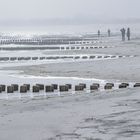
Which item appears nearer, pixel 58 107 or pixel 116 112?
pixel 116 112

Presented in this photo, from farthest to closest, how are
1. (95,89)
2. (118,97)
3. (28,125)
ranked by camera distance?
(95,89), (118,97), (28,125)

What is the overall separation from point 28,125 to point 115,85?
873 cm

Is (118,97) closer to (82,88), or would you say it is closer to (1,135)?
(82,88)

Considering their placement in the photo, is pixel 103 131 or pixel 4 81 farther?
pixel 4 81

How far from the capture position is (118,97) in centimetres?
1391

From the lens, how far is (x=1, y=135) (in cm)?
909

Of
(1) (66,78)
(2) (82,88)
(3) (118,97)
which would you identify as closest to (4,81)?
(1) (66,78)

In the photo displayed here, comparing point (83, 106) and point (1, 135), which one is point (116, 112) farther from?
point (1, 135)

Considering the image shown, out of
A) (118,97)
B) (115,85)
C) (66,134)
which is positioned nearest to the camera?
(66,134)

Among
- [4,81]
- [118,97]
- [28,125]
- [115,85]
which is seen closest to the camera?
[28,125]

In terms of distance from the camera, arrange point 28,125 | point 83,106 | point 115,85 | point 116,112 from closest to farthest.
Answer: point 28,125, point 116,112, point 83,106, point 115,85

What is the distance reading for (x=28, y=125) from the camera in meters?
10.1

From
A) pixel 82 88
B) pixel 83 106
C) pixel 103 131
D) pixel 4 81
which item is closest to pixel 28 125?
pixel 103 131

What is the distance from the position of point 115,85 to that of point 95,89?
1.69m
